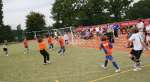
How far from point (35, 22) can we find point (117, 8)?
22211 mm

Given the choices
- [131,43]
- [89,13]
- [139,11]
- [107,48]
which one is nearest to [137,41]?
[131,43]

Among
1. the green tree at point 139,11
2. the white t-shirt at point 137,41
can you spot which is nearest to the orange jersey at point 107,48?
the white t-shirt at point 137,41

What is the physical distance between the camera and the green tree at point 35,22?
8688 cm

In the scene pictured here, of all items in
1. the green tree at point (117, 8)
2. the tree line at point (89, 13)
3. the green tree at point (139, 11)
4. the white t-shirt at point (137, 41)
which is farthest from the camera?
the green tree at point (117, 8)

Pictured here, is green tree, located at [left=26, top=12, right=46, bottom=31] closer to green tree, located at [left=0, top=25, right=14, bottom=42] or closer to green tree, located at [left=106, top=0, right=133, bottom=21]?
green tree, located at [left=0, top=25, right=14, bottom=42]

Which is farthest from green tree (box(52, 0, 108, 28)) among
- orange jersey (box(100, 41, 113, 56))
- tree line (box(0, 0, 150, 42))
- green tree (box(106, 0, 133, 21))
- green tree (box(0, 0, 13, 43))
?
orange jersey (box(100, 41, 113, 56))

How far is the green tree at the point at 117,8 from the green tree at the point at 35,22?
1711cm

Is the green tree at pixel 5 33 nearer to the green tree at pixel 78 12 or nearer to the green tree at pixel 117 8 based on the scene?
the green tree at pixel 78 12

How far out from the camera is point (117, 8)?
98.7 m

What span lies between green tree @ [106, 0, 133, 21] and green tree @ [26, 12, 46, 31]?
674 inches

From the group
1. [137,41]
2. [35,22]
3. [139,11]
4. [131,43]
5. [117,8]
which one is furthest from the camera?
[117,8]

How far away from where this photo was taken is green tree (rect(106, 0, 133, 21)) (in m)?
97.7

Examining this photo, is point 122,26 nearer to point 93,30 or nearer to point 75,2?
point 93,30

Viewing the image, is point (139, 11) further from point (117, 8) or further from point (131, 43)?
point (131, 43)
